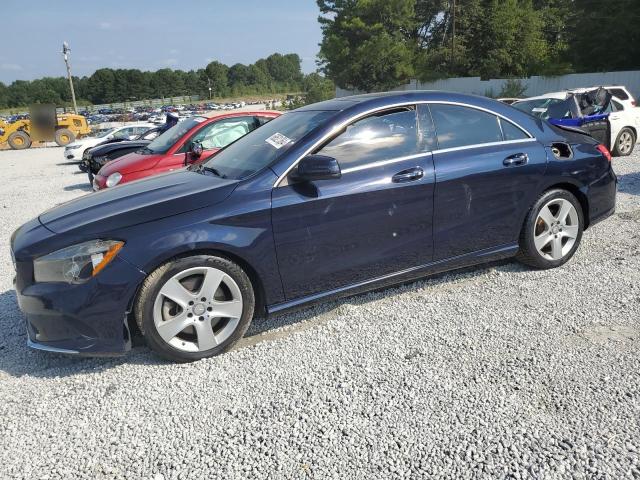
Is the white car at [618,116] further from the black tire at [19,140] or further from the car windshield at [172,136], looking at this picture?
the black tire at [19,140]

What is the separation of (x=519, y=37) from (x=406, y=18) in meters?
11.4

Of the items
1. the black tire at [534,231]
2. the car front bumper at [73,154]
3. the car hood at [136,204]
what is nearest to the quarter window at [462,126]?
the black tire at [534,231]

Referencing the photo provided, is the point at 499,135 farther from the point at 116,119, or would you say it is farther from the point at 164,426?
the point at 116,119

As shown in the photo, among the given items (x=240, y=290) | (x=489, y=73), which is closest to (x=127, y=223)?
(x=240, y=290)

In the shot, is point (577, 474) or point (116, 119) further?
point (116, 119)

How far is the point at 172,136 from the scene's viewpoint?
756 cm

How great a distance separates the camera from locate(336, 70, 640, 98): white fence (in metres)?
30.1

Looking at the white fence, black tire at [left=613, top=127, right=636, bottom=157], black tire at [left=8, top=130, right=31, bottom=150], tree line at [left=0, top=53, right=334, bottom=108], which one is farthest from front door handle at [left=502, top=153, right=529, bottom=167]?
tree line at [left=0, top=53, right=334, bottom=108]

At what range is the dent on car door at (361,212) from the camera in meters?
3.24

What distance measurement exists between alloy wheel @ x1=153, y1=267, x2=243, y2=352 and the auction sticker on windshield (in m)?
1.05

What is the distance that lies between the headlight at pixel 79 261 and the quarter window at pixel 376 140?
4.89 ft

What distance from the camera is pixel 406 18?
49406 millimetres

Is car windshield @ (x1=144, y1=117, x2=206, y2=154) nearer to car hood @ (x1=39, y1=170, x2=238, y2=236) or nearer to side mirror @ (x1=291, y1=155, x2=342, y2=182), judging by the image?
car hood @ (x1=39, y1=170, x2=238, y2=236)

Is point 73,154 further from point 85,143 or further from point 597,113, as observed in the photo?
point 597,113
